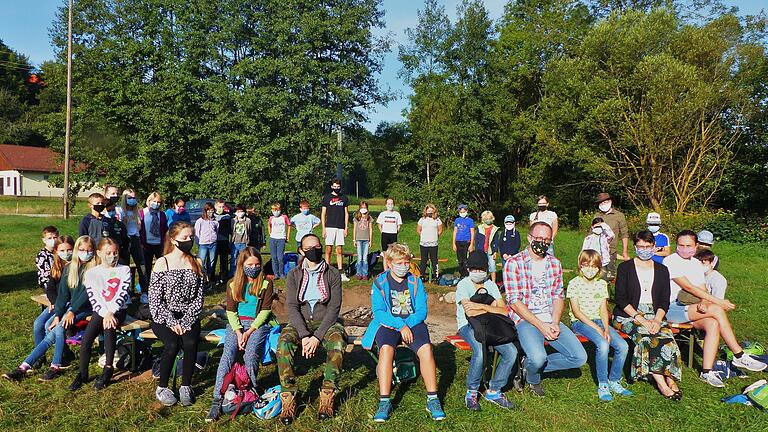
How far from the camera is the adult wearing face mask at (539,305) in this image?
5113mm

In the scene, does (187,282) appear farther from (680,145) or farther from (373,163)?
(373,163)

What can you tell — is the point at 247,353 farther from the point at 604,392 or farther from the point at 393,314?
the point at 604,392

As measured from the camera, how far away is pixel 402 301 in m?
5.04

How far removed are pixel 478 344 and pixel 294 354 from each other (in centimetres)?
178

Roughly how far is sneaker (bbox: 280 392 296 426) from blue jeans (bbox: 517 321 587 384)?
7.57 feet

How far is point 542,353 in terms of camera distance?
498 cm

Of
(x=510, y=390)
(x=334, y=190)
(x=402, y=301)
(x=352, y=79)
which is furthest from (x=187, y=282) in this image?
(x=352, y=79)

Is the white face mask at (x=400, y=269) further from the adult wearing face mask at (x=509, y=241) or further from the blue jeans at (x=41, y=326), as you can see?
the adult wearing face mask at (x=509, y=241)

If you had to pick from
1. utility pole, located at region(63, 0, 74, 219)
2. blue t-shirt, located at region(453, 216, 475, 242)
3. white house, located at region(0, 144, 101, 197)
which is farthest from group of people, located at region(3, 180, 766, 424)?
white house, located at region(0, 144, 101, 197)

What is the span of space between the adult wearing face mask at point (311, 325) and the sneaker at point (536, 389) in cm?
197

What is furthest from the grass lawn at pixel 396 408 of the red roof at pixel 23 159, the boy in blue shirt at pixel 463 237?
the red roof at pixel 23 159

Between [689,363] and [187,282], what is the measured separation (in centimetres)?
569

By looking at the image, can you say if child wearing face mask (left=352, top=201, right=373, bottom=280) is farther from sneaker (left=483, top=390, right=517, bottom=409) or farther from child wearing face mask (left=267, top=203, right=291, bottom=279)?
sneaker (left=483, top=390, right=517, bottom=409)

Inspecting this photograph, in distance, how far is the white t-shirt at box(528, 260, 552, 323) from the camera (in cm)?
528
